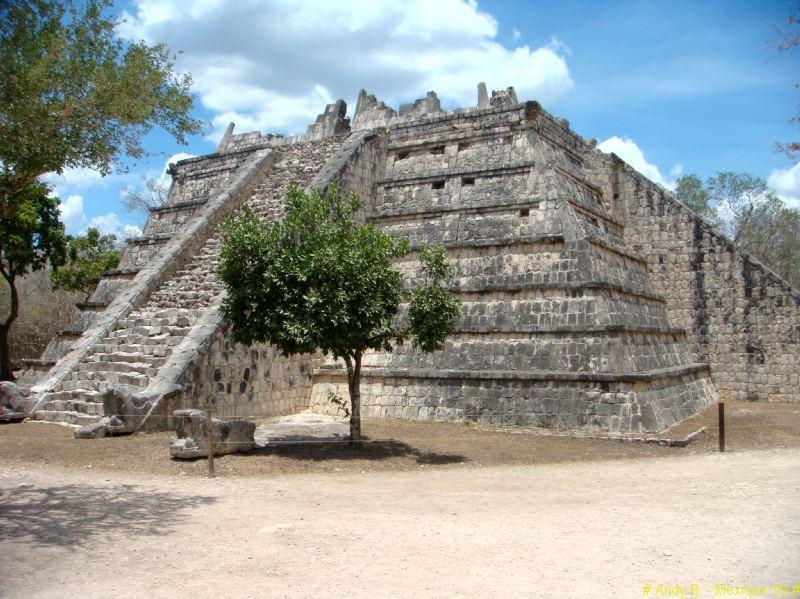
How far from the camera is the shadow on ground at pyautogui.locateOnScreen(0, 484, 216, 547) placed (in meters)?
6.21

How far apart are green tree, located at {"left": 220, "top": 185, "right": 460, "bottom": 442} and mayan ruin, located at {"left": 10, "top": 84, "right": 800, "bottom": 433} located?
263cm

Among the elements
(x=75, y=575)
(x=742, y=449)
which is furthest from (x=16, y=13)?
(x=742, y=449)

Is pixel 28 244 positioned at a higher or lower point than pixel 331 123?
lower

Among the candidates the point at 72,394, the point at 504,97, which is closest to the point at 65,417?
the point at 72,394

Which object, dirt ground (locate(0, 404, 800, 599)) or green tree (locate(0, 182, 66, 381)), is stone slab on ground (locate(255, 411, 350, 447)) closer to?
dirt ground (locate(0, 404, 800, 599))

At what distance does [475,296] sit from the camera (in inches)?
555

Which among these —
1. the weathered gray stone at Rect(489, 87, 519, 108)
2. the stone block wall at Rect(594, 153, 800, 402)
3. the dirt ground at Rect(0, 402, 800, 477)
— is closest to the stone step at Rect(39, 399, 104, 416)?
the dirt ground at Rect(0, 402, 800, 477)

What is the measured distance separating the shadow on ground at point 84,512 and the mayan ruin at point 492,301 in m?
3.54

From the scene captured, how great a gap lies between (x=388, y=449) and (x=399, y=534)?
4.51 m

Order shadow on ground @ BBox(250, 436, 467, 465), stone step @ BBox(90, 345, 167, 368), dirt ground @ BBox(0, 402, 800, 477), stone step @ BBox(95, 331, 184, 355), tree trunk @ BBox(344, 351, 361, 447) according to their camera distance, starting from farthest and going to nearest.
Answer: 1. stone step @ BBox(95, 331, 184, 355)
2. stone step @ BBox(90, 345, 167, 368)
3. tree trunk @ BBox(344, 351, 361, 447)
4. shadow on ground @ BBox(250, 436, 467, 465)
5. dirt ground @ BBox(0, 402, 800, 477)

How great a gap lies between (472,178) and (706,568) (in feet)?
37.6

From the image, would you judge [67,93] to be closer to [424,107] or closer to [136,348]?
[136,348]

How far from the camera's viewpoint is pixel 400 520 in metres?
6.91

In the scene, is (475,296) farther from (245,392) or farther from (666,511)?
(666,511)
